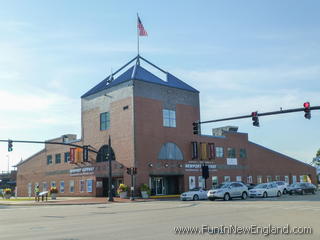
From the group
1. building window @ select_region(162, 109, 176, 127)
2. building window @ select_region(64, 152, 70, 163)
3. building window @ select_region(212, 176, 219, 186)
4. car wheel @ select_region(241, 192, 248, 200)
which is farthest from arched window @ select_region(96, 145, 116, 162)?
car wheel @ select_region(241, 192, 248, 200)

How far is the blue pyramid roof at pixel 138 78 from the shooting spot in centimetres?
4846

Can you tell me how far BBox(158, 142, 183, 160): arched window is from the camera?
1889 inches

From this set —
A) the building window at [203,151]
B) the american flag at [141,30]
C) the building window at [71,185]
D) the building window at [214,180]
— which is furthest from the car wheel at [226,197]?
the building window at [71,185]

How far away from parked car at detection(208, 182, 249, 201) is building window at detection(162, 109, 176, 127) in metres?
16.7

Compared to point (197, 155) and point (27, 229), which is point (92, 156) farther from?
point (27, 229)

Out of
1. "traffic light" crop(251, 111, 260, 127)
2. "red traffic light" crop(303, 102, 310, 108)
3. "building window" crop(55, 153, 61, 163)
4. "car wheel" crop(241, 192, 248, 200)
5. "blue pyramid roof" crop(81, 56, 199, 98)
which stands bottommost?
"car wheel" crop(241, 192, 248, 200)

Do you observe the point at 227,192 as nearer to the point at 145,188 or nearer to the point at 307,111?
the point at 145,188

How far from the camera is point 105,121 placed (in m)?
50.8

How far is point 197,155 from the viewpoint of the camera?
169 ft

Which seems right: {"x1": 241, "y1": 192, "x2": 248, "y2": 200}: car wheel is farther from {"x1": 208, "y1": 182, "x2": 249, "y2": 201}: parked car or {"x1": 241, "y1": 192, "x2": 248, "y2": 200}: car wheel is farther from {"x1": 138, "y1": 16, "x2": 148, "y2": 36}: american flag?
{"x1": 138, "y1": 16, "x2": 148, "y2": 36}: american flag

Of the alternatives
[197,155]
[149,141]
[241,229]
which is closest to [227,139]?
[197,155]

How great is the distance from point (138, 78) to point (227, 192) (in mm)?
19864

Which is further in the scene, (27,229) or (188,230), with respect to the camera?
(27,229)

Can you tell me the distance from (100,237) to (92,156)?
130 feet
